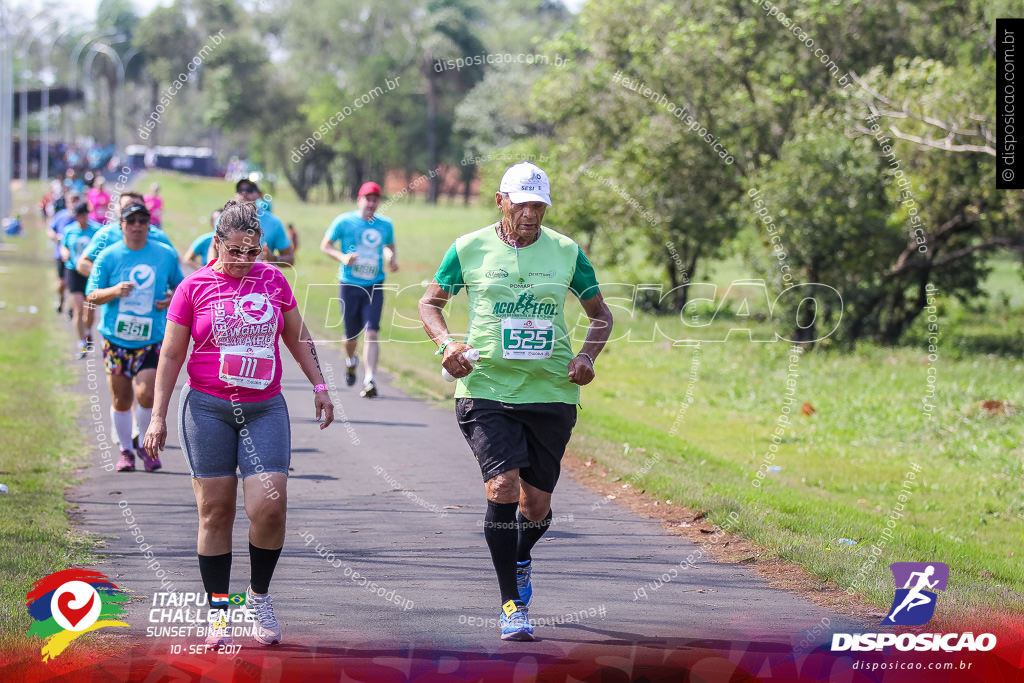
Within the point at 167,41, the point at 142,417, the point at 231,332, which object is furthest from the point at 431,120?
the point at 231,332

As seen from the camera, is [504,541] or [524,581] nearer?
[504,541]

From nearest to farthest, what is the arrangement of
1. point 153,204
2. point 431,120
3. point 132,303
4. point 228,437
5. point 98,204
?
point 228,437 → point 132,303 → point 153,204 → point 98,204 → point 431,120

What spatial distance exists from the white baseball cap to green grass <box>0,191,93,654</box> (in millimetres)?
3012

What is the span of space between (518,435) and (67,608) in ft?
7.53

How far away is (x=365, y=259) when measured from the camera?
1308 cm

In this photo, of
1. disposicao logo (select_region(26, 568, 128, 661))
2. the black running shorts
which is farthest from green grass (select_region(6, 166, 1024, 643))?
the black running shorts

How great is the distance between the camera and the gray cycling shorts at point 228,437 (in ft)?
18.1

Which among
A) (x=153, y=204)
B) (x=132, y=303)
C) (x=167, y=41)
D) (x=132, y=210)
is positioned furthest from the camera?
(x=167, y=41)

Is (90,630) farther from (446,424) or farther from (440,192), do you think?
(440,192)

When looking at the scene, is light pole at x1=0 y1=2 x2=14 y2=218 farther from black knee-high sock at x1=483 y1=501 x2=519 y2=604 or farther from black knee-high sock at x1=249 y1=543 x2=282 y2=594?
black knee-high sock at x1=483 y1=501 x2=519 y2=604

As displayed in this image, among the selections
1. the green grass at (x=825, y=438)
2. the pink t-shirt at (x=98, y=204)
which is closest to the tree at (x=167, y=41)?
the green grass at (x=825, y=438)

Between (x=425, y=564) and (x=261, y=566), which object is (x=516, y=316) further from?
(x=425, y=564)

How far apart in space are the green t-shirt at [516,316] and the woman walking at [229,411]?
0.97 m

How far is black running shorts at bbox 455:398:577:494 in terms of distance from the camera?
583 cm
